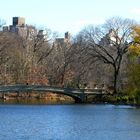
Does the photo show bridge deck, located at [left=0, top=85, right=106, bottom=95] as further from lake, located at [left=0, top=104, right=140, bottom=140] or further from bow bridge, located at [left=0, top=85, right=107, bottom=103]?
lake, located at [left=0, top=104, right=140, bottom=140]

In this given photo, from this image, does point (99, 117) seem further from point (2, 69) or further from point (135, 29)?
point (2, 69)

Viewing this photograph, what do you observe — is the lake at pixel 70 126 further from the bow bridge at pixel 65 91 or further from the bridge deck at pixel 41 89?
the bow bridge at pixel 65 91

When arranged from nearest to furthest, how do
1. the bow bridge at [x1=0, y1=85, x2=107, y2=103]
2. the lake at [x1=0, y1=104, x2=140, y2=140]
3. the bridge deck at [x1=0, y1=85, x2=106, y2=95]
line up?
the lake at [x1=0, y1=104, x2=140, y2=140] < the bridge deck at [x1=0, y1=85, x2=106, y2=95] < the bow bridge at [x1=0, y1=85, x2=107, y2=103]

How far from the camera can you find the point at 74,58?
355ft

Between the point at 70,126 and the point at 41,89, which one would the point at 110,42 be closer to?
the point at 41,89

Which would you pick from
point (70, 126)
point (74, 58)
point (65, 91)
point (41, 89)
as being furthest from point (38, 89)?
point (70, 126)

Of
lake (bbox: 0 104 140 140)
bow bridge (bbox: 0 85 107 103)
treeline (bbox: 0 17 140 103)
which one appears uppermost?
treeline (bbox: 0 17 140 103)

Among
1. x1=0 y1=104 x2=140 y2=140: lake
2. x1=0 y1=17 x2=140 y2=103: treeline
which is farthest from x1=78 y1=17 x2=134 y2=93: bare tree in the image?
x1=0 y1=104 x2=140 y2=140: lake

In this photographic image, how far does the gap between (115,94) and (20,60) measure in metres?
23.2

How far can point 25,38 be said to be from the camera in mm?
109938

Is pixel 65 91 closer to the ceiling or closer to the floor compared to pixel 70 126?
closer to the ceiling

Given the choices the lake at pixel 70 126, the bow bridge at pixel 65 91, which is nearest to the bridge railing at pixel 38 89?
the bow bridge at pixel 65 91

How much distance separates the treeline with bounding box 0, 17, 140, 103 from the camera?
8969 centimetres

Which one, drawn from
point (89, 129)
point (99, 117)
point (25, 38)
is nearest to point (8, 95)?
point (25, 38)
